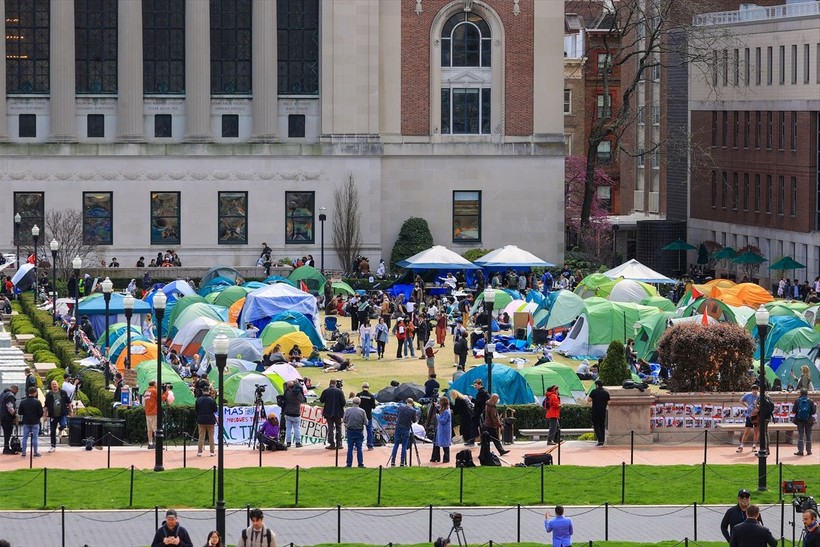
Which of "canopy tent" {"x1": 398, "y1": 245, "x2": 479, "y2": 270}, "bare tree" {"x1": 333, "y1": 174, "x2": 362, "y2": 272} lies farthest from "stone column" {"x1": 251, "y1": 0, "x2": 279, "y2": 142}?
"canopy tent" {"x1": 398, "y1": 245, "x2": 479, "y2": 270}

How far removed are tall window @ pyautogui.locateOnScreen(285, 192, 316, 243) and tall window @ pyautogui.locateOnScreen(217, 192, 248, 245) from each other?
5.99 feet

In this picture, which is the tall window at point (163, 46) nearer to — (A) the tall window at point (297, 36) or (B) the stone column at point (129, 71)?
(B) the stone column at point (129, 71)

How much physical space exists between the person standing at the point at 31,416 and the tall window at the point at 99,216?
48142 mm

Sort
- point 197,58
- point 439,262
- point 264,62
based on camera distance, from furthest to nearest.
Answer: point 264,62, point 197,58, point 439,262

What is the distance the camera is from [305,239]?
91.8 m

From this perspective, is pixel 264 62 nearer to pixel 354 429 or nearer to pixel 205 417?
pixel 205 417

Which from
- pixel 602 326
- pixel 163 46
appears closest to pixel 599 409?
pixel 602 326

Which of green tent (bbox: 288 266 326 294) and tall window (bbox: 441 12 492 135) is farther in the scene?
tall window (bbox: 441 12 492 135)

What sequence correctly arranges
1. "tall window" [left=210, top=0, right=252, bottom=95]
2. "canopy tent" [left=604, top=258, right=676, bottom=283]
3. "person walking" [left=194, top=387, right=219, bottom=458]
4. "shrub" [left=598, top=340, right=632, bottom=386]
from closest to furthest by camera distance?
"person walking" [left=194, top=387, right=219, bottom=458] < "shrub" [left=598, top=340, right=632, bottom=386] < "canopy tent" [left=604, top=258, right=676, bottom=283] < "tall window" [left=210, top=0, right=252, bottom=95]

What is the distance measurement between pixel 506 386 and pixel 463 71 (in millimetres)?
43930

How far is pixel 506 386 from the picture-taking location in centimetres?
5044

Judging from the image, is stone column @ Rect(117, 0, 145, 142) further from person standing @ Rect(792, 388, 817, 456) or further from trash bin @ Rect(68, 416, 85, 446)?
person standing @ Rect(792, 388, 817, 456)

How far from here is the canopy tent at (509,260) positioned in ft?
263

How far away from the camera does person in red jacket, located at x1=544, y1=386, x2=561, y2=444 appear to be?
45.1 meters
